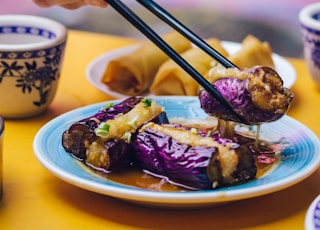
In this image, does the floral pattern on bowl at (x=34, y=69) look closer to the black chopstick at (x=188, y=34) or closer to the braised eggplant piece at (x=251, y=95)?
the black chopstick at (x=188, y=34)

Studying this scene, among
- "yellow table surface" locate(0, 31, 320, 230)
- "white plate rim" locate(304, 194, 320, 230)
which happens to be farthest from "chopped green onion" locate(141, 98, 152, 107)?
"white plate rim" locate(304, 194, 320, 230)

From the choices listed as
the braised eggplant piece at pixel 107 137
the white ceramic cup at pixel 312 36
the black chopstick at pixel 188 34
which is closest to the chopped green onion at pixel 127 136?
the braised eggplant piece at pixel 107 137

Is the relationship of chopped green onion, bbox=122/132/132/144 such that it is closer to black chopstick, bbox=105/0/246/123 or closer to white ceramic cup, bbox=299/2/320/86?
black chopstick, bbox=105/0/246/123

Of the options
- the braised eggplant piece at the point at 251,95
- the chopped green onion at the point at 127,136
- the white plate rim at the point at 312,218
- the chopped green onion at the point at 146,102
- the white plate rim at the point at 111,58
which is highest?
the braised eggplant piece at the point at 251,95

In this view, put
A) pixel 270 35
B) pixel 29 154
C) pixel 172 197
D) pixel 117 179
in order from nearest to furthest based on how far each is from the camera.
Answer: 1. pixel 172 197
2. pixel 117 179
3. pixel 29 154
4. pixel 270 35

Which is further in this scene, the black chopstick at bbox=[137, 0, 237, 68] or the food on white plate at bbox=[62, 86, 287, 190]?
the black chopstick at bbox=[137, 0, 237, 68]

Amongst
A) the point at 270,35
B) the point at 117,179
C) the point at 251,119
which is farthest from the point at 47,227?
the point at 270,35

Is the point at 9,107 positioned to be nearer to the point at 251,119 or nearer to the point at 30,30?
the point at 30,30
